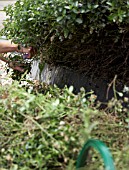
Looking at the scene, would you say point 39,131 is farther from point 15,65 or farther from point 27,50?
point 15,65

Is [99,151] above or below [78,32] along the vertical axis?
below

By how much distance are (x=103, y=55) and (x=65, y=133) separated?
157 cm

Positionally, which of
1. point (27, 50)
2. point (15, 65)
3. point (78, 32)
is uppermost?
point (78, 32)

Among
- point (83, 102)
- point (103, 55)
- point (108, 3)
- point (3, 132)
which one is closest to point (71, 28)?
point (108, 3)

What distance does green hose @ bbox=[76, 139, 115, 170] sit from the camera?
130cm

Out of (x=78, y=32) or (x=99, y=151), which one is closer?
(x=99, y=151)

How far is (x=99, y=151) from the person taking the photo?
138 cm

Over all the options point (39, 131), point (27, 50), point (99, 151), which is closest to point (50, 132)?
point (39, 131)

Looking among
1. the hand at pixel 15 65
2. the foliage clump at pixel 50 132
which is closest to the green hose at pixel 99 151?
the foliage clump at pixel 50 132

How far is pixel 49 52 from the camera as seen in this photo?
3.51m

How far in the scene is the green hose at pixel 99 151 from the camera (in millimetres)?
1305

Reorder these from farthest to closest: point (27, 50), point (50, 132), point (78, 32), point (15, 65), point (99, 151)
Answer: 1. point (15, 65)
2. point (27, 50)
3. point (78, 32)
4. point (50, 132)
5. point (99, 151)

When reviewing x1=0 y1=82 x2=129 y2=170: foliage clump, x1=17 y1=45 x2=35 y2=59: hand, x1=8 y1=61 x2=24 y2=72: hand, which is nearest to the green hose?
x1=0 y1=82 x2=129 y2=170: foliage clump

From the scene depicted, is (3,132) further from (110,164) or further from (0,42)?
(0,42)
